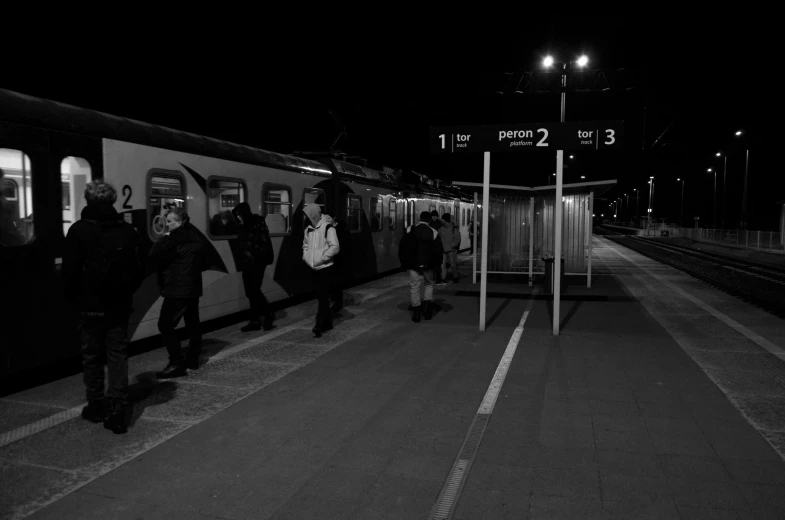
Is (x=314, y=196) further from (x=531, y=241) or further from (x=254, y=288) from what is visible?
(x=531, y=241)

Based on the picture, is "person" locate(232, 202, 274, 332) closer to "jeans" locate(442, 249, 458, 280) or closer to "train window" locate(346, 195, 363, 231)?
"train window" locate(346, 195, 363, 231)

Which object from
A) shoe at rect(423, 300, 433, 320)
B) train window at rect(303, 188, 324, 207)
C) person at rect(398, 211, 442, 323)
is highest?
train window at rect(303, 188, 324, 207)

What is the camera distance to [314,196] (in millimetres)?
12188

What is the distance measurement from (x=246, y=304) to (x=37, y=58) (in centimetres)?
3224

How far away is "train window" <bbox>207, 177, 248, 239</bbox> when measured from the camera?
8.73m

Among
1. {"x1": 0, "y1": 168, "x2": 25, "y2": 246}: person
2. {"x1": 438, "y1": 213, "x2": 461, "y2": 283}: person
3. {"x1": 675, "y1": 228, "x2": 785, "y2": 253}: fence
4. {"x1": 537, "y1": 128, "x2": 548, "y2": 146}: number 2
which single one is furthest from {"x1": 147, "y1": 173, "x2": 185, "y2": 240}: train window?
{"x1": 675, "y1": 228, "x2": 785, "y2": 253}: fence

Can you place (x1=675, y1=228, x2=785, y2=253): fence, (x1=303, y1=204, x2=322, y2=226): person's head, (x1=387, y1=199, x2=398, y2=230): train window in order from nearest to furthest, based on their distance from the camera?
(x1=303, y1=204, x2=322, y2=226): person's head < (x1=387, y1=199, x2=398, y2=230): train window < (x1=675, y1=228, x2=785, y2=253): fence

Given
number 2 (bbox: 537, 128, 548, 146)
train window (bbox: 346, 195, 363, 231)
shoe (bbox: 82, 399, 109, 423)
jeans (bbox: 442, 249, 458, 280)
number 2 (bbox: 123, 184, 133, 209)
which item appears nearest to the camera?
shoe (bbox: 82, 399, 109, 423)

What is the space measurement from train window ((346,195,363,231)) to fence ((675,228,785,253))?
23370 millimetres

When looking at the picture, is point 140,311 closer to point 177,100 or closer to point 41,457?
point 41,457

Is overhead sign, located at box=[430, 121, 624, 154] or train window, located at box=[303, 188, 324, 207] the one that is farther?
train window, located at box=[303, 188, 324, 207]

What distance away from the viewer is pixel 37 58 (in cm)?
3431

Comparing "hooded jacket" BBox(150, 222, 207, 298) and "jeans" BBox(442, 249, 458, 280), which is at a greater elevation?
"hooded jacket" BBox(150, 222, 207, 298)

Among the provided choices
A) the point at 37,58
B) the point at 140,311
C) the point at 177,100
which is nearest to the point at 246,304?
the point at 140,311
